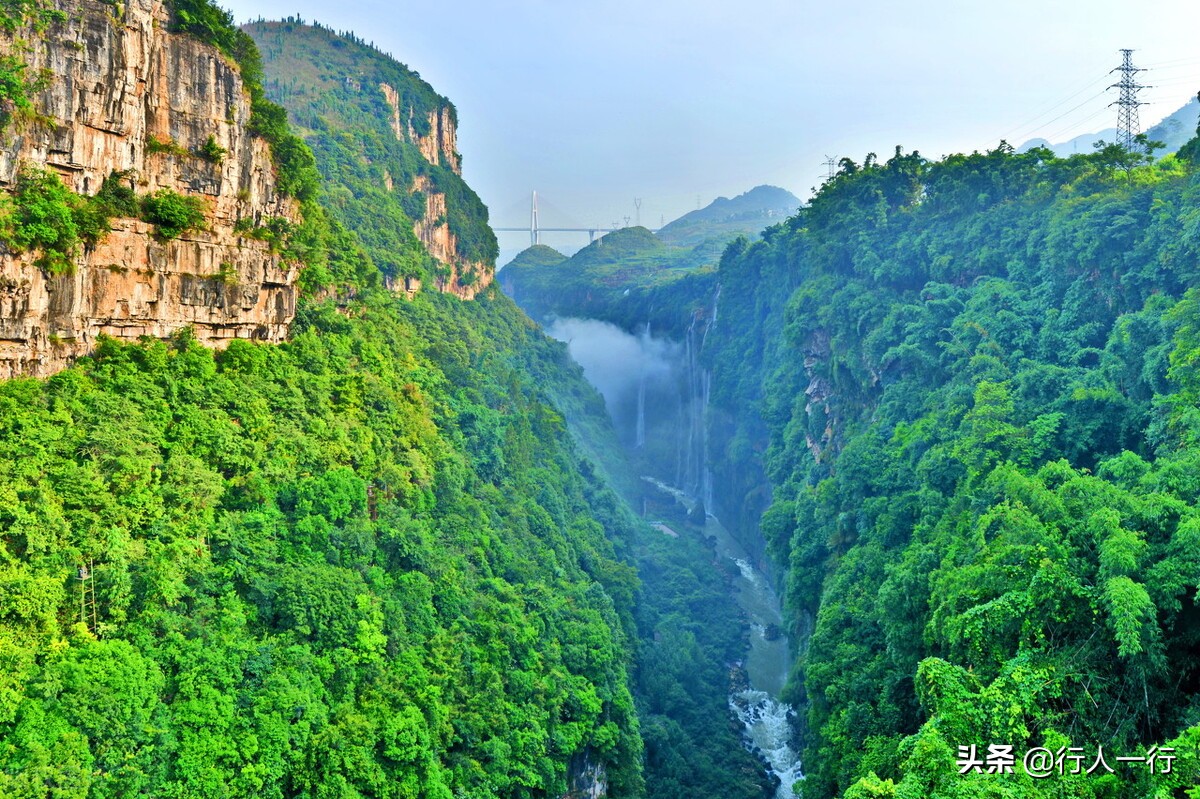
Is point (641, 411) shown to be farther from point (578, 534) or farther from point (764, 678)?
point (764, 678)

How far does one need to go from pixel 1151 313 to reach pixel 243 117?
28.6m

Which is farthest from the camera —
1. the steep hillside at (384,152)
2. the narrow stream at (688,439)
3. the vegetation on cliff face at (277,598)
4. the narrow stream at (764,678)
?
the steep hillside at (384,152)

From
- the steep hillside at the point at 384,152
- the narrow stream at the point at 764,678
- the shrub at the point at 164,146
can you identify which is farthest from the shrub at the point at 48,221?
the narrow stream at the point at 764,678

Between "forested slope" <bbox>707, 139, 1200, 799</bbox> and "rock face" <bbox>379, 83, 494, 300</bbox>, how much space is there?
22871 mm

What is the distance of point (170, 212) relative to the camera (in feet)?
Result: 76.2

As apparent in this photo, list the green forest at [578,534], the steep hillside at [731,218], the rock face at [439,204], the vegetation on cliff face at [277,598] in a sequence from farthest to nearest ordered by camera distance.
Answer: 1. the steep hillside at [731,218]
2. the rock face at [439,204]
3. the vegetation on cliff face at [277,598]
4. the green forest at [578,534]

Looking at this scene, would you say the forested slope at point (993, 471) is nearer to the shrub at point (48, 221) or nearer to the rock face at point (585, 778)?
the rock face at point (585, 778)

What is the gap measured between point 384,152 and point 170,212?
31659 millimetres

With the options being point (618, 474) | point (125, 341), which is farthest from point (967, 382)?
point (618, 474)

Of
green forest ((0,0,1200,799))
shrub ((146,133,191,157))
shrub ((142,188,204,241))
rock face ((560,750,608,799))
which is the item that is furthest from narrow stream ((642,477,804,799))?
shrub ((146,133,191,157))

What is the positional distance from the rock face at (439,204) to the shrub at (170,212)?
29.6 meters

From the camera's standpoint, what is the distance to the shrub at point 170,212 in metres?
23.0

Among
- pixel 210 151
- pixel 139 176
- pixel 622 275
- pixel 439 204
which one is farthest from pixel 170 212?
pixel 622 275

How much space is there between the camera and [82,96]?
2092cm
